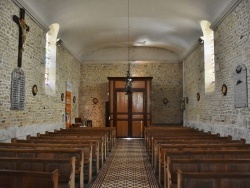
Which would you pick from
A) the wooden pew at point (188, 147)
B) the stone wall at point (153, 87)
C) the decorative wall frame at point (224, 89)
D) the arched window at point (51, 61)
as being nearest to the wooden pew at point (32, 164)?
the wooden pew at point (188, 147)

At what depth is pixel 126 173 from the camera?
21.2 feet

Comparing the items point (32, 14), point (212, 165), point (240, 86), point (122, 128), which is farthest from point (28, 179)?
point (122, 128)

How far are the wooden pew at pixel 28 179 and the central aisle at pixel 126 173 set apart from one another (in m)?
2.85

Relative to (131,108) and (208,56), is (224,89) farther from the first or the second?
(131,108)

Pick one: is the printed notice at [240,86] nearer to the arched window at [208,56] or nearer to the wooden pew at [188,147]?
the wooden pew at [188,147]

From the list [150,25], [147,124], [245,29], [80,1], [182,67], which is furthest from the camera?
[182,67]

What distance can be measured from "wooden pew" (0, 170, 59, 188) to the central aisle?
2848mm

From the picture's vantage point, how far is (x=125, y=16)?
10.6 meters

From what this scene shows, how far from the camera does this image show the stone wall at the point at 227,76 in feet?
22.5

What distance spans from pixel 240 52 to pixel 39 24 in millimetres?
6038

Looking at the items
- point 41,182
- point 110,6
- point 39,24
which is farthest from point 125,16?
point 41,182

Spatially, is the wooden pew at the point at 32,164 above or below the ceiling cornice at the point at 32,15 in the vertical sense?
below

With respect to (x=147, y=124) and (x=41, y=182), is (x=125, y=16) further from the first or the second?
(x=41, y=182)

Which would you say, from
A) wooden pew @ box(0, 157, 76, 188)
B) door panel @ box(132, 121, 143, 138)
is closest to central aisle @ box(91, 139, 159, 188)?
wooden pew @ box(0, 157, 76, 188)
